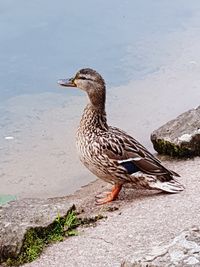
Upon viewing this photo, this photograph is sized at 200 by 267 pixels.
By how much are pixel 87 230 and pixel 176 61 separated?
4.80m

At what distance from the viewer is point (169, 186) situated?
19.0 feet

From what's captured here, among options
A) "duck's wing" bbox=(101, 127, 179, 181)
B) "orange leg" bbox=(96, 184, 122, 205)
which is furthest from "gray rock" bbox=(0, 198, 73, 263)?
"duck's wing" bbox=(101, 127, 179, 181)

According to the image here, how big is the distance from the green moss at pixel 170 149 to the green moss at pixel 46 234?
1685 millimetres

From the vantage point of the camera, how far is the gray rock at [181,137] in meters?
6.91

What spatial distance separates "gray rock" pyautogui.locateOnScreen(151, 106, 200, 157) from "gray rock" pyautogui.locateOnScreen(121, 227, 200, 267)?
3233 millimetres

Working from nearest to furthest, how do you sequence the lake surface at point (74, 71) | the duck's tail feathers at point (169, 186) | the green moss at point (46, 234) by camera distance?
the green moss at point (46, 234) → the duck's tail feathers at point (169, 186) → the lake surface at point (74, 71)

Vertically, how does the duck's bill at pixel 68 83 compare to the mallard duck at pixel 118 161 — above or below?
above

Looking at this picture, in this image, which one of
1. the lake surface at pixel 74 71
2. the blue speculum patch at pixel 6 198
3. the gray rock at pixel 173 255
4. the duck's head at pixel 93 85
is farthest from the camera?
the lake surface at pixel 74 71

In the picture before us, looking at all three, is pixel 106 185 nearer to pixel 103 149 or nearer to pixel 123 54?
pixel 103 149

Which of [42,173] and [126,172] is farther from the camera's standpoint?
[42,173]

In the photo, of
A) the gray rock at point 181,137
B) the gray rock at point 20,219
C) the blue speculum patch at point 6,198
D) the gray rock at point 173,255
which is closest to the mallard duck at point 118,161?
the gray rock at point 20,219

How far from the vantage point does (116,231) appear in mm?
5078

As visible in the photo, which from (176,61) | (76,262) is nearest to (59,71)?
(176,61)

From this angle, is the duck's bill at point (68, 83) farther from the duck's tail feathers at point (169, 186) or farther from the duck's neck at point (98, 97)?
the duck's tail feathers at point (169, 186)
